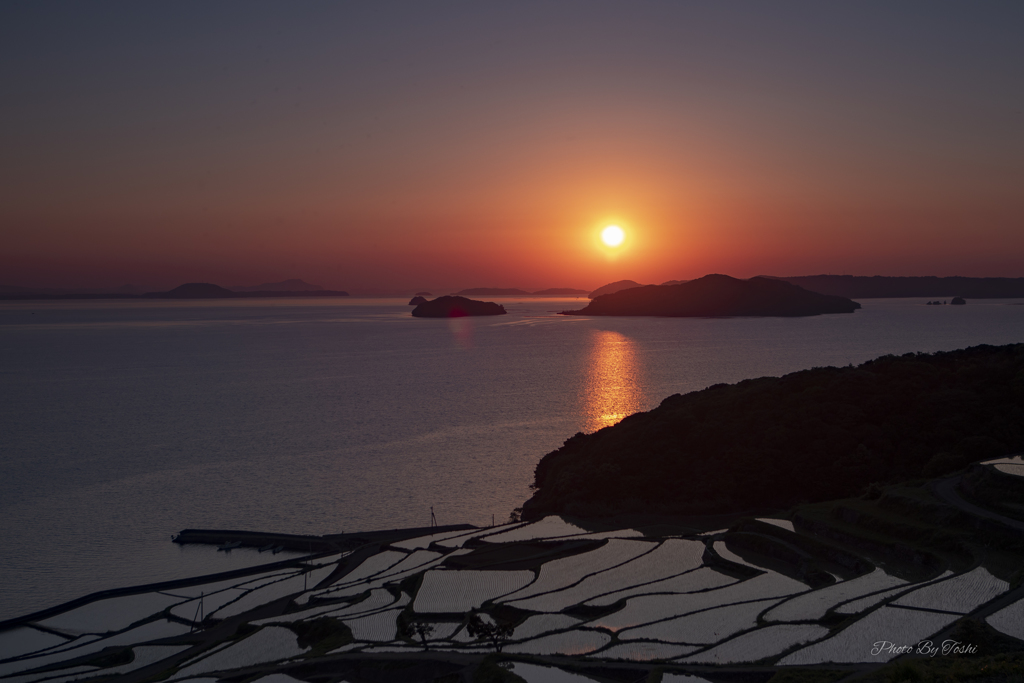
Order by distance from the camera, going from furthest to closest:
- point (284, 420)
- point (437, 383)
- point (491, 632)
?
1. point (437, 383)
2. point (284, 420)
3. point (491, 632)

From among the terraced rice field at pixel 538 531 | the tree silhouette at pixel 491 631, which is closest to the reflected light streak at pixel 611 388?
Result: the terraced rice field at pixel 538 531

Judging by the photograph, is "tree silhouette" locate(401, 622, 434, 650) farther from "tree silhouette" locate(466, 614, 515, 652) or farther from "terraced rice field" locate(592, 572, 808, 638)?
"terraced rice field" locate(592, 572, 808, 638)

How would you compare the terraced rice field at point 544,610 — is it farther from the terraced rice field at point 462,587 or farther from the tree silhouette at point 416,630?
the tree silhouette at point 416,630

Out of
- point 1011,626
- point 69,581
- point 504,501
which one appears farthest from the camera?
point 504,501

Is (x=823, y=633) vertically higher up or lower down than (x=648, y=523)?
higher up

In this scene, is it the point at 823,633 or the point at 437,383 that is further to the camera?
the point at 437,383

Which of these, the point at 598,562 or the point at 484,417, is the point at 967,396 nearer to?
the point at 598,562

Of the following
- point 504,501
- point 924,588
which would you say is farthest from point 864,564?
point 504,501

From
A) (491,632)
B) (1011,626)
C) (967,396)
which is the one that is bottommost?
(491,632)
